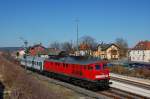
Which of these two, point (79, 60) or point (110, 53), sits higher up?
point (110, 53)

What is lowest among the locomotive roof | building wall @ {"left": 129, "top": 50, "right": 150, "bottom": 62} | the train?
the train

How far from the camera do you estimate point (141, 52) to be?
12081 cm

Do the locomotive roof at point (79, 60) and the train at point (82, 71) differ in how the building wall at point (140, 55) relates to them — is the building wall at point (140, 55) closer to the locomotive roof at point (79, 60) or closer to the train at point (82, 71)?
the train at point (82, 71)

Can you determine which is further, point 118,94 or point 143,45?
point 143,45

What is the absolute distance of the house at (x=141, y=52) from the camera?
11661 centimetres

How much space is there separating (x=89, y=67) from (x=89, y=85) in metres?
1.90

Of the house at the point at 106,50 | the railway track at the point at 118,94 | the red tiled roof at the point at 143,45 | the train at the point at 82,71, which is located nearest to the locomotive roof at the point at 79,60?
the train at the point at 82,71

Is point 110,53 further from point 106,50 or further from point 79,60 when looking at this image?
point 79,60

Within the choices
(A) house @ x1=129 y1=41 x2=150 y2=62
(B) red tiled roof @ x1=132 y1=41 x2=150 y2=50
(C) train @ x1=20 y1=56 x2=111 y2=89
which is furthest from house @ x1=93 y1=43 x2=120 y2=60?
(C) train @ x1=20 y1=56 x2=111 y2=89

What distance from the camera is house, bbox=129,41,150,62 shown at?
116606mm

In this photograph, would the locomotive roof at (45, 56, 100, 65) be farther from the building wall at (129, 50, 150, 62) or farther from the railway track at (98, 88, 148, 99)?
the building wall at (129, 50, 150, 62)

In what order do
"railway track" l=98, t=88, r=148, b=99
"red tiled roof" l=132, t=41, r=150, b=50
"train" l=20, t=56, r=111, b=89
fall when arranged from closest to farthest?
"railway track" l=98, t=88, r=148, b=99 < "train" l=20, t=56, r=111, b=89 < "red tiled roof" l=132, t=41, r=150, b=50

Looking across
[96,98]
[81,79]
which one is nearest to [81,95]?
[96,98]

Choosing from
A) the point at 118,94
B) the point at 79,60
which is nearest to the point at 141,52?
the point at 79,60
